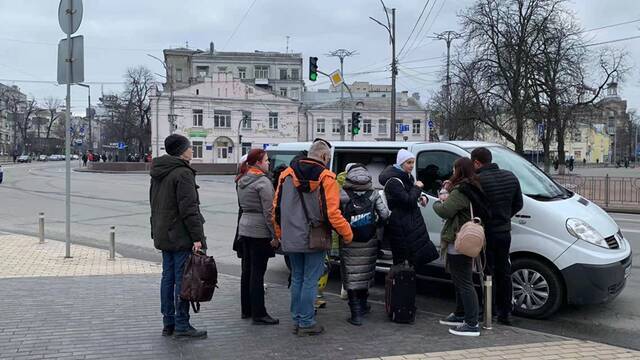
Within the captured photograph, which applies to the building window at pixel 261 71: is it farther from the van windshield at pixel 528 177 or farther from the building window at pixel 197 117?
the van windshield at pixel 528 177

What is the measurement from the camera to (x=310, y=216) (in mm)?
5020

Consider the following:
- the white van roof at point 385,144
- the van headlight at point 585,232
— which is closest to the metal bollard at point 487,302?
the van headlight at point 585,232

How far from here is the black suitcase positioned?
221 inches

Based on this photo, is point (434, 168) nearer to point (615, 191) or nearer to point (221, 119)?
point (615, 191)

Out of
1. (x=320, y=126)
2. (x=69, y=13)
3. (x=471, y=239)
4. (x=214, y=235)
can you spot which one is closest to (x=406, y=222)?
(x=471, y=239)

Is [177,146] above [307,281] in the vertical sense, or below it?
above

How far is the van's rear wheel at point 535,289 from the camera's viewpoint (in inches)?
230

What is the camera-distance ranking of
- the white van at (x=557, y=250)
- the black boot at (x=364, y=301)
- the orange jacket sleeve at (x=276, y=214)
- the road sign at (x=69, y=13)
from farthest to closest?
the road sign at (x=69, y=13)
the black boot at (x=364, y=301)
the white van at (x=557, y=250)
the orange jacket sleeve at (x=276, y=214)

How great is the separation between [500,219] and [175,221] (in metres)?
3.10

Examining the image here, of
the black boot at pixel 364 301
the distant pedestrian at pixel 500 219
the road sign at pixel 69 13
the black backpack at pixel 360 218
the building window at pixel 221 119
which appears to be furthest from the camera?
the building window at pixel 221 119

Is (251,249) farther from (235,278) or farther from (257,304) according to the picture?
(235,278)

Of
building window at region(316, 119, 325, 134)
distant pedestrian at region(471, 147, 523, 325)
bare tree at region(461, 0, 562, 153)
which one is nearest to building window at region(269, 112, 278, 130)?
building window at region(316, 119, 325, 134)

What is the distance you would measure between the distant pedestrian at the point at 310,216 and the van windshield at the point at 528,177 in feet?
7.73

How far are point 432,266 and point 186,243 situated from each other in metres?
3.12
